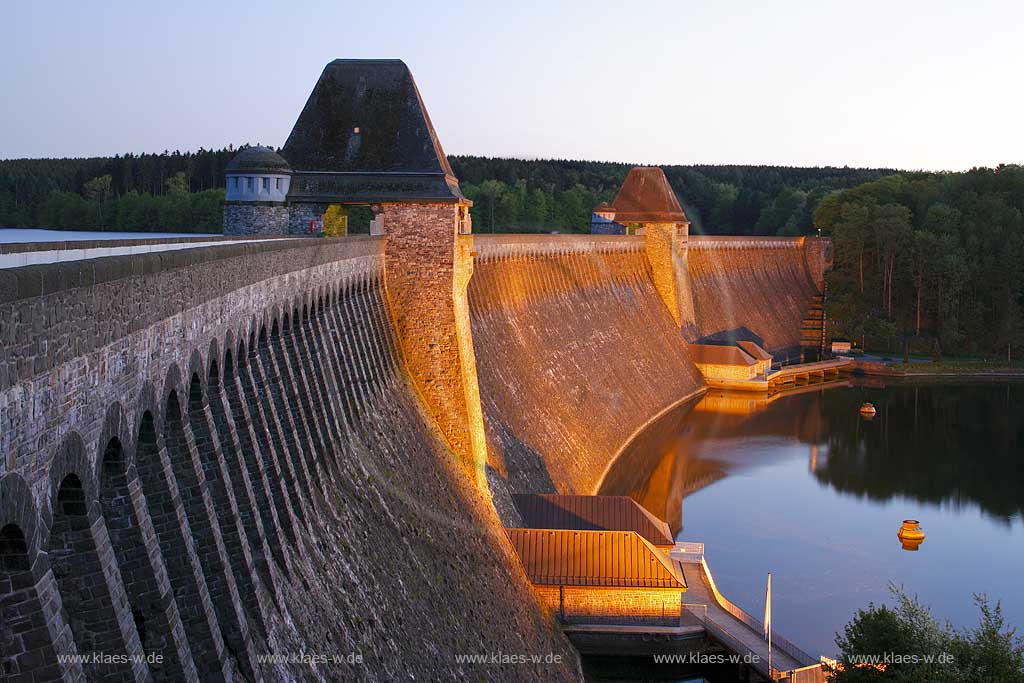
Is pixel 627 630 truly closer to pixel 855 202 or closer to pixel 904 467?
pixel 904 467

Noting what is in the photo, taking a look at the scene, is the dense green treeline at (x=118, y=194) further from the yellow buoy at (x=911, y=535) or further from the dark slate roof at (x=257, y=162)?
the yellow buoy at (x=911, y=535)

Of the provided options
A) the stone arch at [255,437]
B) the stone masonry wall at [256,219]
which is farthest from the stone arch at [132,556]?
the stone masonry wall at [256,219]

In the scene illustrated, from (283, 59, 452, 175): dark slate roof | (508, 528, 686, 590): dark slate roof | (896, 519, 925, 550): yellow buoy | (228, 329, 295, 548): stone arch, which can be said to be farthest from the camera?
(896, 519, 925, 550): yellow buoy

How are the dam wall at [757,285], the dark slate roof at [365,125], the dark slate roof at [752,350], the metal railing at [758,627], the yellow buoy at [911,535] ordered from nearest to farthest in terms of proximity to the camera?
the dark slate roof at [365,125] < the metal railing at [758,627] < the yellow buoy at [911,535] < the dark slate roof at [752,350] < the dam wall at [757,285]

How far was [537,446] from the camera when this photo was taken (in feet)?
99.5

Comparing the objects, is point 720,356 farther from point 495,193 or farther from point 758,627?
point 495,193

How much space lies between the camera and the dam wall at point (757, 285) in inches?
2534

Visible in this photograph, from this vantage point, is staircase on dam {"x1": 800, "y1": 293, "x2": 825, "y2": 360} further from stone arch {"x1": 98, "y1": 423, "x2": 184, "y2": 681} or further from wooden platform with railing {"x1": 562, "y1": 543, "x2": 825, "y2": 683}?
stone arch {"x1": 98, "y1": 423, "x2": 184, "y2": 681}

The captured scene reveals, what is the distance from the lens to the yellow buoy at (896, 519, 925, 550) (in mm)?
31688

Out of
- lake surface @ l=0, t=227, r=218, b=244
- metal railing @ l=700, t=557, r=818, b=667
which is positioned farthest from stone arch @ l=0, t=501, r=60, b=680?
metal railing @ l=700, t=557, r=818, b=667

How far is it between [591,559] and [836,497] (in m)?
17.2

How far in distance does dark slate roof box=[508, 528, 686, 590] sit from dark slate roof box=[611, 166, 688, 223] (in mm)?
38289

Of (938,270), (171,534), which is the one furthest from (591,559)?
(938,270)

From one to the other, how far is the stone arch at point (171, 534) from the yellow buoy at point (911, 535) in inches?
1049
